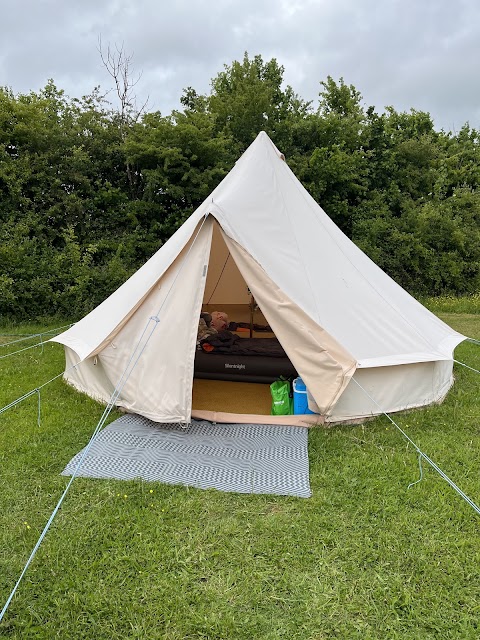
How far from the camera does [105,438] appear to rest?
2.98 m

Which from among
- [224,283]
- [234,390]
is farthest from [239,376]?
[224,283]

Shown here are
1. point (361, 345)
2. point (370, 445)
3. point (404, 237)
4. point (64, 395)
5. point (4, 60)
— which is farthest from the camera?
point (404, 237)

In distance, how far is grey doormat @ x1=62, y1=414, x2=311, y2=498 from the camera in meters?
2.52

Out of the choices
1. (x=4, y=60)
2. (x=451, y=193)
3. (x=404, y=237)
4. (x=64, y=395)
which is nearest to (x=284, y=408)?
(x=64, y=395)

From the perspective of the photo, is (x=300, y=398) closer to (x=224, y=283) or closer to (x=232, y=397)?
(x=232, y=397)

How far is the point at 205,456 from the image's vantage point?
2.80 metres

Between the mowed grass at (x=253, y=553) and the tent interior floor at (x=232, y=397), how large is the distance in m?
0.88

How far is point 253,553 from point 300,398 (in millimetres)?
1447

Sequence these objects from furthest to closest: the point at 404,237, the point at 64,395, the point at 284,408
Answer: the point at 404,237 < the point at 64,395 < the point at 284,408

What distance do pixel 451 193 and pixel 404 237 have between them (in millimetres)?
3066

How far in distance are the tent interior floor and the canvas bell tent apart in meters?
0.15

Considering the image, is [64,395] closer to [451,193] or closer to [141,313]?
[141,313]

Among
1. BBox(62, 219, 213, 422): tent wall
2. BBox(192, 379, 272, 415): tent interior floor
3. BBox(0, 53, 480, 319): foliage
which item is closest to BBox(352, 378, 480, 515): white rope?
BBox(192, 379, 272, 415): tent interior floor

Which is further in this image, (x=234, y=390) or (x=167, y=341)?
Answer: (x=234, y=390)
